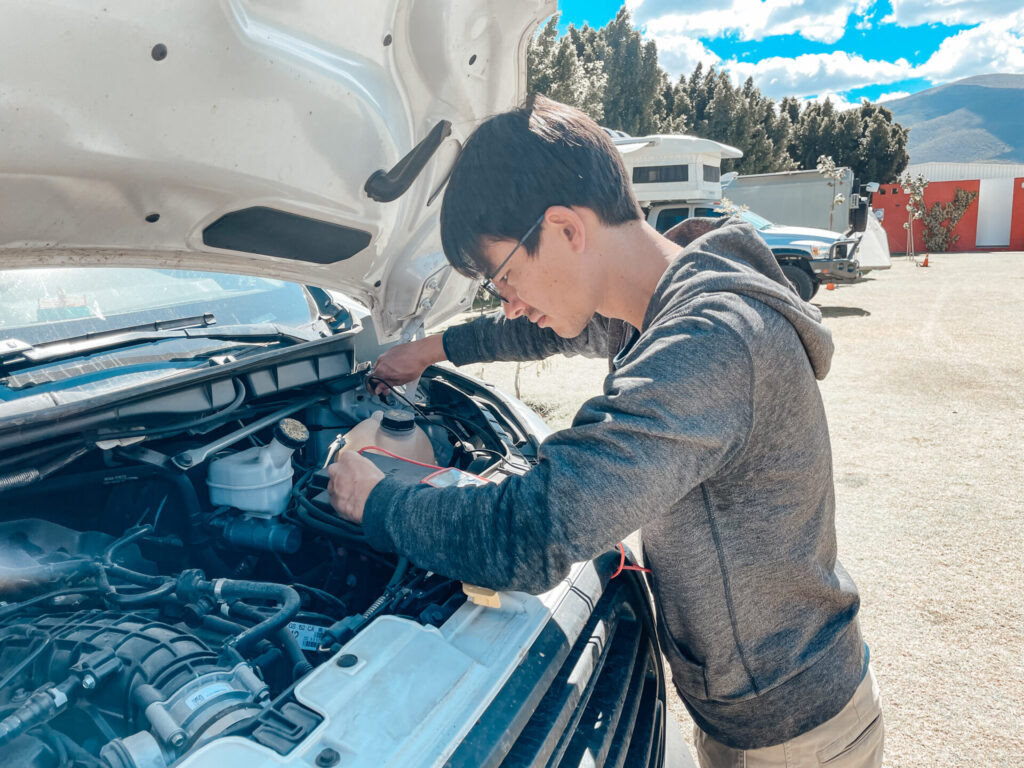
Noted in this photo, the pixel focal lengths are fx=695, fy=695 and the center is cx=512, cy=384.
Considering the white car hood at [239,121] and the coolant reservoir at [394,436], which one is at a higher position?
the white car hood at [239,121]

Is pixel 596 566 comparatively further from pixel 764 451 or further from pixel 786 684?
pixel 764 451

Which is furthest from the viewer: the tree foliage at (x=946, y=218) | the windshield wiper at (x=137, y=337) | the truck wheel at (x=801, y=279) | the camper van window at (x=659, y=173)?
the tree foliage at (x=946, y=218)

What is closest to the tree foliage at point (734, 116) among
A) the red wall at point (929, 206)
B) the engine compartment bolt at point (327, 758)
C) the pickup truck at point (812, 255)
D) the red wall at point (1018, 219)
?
the red wall at point (929, 206)

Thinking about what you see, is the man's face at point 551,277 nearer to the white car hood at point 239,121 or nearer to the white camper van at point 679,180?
the white car hood at point 239,121

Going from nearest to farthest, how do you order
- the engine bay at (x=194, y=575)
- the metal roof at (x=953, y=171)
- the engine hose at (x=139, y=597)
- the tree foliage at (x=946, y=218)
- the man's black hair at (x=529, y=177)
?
1. the engine bay at (x=194, y=575)
2. the man's black hair at (x=529, y=177)
3. the engine hose at (x=139, y=597)
4. the tree foliage at (x=946, y=218)
5. the metal roof at (x=953, y=171)

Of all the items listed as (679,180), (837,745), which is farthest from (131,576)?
(679,180)

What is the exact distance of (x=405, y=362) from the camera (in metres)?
2.27

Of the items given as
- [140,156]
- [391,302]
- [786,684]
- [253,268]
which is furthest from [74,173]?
[786,684]

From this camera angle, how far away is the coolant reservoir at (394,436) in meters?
1.92

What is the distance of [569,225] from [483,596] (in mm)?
681

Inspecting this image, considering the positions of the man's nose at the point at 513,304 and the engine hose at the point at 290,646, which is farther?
the man's nose at the point at 513,304

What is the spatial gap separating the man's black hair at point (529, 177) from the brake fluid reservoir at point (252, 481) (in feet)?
2.99

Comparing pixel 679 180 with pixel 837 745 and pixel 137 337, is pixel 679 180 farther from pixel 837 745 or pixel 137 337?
pixel 837 745

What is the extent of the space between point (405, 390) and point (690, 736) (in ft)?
5.09
